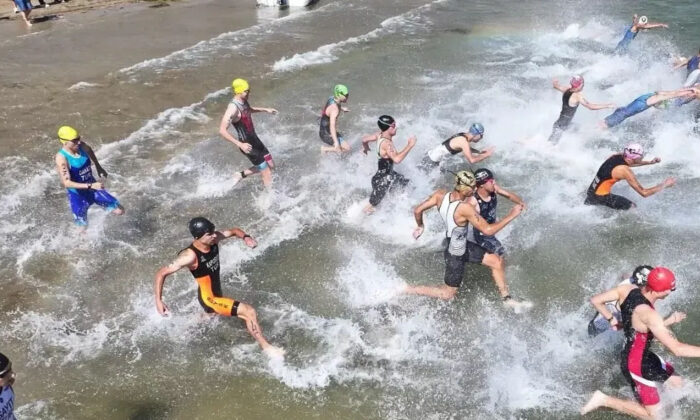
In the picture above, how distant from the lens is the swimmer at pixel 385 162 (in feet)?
24.6

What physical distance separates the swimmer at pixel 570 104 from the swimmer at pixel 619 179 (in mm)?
2220

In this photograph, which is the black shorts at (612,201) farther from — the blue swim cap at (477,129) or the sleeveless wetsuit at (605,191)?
the blue swim cap at (477,129)

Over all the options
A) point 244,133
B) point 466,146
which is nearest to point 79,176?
point 244,133

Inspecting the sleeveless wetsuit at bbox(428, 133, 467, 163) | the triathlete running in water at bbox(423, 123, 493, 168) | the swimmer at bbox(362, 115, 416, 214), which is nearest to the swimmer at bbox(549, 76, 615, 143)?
the triathlete running in water at bbox(423, 123, 493, 168)

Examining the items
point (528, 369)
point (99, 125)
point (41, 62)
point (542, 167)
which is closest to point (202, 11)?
point (41, 62)

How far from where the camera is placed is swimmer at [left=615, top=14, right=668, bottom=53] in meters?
13.9

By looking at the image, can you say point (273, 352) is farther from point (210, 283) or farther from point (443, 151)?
point (443, 151)

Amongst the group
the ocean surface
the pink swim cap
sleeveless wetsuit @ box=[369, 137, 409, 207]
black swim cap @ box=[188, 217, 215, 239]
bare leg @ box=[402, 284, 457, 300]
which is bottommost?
the ocean surface

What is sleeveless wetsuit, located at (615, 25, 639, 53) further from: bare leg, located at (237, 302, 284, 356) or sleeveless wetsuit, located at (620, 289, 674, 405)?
bare leg, located at (237, 302, 284, 356)

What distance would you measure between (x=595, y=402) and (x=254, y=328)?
137 inches

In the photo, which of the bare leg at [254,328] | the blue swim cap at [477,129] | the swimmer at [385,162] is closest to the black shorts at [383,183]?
the swimmer at [385,162]

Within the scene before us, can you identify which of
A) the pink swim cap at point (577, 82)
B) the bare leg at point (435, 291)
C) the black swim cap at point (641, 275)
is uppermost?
the black swim cap at point (641, 275)

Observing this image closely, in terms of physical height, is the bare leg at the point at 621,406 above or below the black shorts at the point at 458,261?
below

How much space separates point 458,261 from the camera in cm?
608
